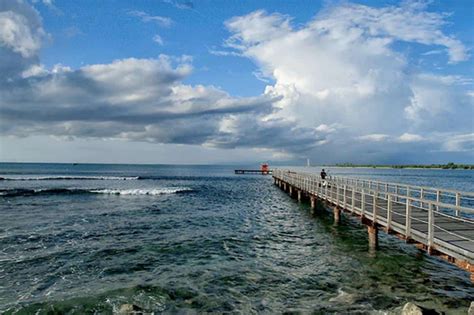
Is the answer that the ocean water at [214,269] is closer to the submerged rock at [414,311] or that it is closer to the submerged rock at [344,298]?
the submerged rock at [344,298]

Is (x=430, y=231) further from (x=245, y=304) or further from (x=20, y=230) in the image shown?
(x=20, y=230)

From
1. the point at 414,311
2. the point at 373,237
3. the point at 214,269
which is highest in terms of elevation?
the point at 373,237

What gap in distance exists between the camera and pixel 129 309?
29.4 ft

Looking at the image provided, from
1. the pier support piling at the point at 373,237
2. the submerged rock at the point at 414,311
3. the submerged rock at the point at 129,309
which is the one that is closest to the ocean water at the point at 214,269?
the submerged rock at the point at 129,309

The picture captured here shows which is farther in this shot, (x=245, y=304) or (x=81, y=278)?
(x=81, y=278)

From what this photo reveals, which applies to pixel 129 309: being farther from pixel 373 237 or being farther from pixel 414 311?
pixel 373 237

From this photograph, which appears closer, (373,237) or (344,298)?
(344,298)

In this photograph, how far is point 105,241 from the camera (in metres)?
17.0

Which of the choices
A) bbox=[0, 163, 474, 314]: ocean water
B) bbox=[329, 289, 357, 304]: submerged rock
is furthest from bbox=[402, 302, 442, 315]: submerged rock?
bbox=[329, 289, 357, 304]: submerged rock

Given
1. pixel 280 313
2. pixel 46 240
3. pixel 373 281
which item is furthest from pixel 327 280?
pixel 46 240

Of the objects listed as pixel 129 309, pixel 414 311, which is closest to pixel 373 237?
pixel 414 311

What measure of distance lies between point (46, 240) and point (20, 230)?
383 centimetres

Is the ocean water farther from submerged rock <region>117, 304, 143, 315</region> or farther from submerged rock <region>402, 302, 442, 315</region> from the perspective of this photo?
submerged rock <region>402, 302, 442, 315</region>

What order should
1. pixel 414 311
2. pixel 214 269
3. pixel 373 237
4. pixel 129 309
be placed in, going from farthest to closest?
1. pixel 373 237
2. pixel 214 269
3. pixel 129 309
4. pixel 414 311
